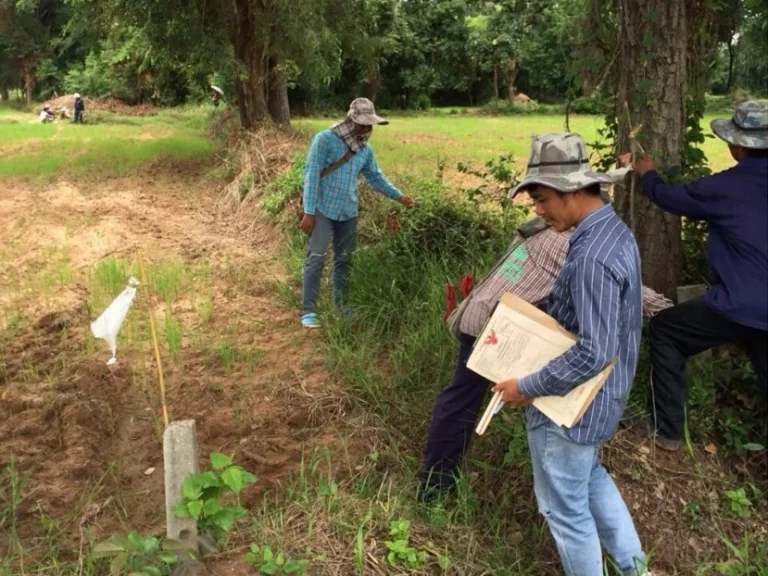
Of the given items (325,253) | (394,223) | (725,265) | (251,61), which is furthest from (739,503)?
(251,61)

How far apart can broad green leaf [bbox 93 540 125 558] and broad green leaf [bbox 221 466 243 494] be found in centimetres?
45

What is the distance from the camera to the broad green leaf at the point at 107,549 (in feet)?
8.23

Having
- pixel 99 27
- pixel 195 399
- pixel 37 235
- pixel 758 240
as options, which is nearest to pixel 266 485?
pixel 195 399

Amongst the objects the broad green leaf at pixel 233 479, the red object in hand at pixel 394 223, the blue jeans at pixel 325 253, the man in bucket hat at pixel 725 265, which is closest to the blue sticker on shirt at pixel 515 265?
the man in bucket hat at pixel 725 265

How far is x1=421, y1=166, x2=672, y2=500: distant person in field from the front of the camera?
2.74 m

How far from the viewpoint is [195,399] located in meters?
4.37

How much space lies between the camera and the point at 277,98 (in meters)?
15.0

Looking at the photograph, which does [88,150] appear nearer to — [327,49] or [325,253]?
[327,49]

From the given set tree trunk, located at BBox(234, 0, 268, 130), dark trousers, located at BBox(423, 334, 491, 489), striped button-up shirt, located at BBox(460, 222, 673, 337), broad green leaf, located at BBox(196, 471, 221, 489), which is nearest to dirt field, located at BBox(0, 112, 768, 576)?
dark trousers, located at BBox(423, 334, 491, 489)

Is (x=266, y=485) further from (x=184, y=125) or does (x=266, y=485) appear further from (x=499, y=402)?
(x=184, y=125)

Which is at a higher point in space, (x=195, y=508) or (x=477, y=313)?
(x=477, y=313)

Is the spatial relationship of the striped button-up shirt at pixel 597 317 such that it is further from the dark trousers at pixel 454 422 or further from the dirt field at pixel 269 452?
the dirt field at pixel 269 452

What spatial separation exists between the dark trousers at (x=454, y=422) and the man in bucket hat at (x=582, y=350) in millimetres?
533

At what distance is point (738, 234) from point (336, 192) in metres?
2.91
